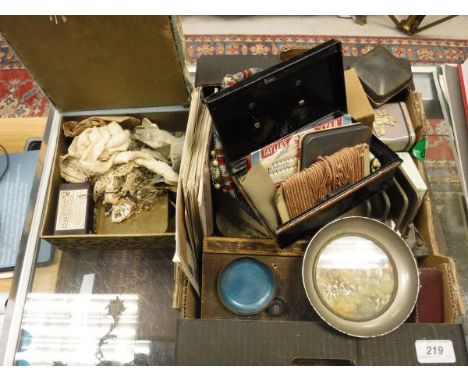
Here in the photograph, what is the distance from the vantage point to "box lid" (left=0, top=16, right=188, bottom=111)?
83cm

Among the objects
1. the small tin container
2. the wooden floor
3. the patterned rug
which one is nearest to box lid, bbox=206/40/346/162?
the small tin container

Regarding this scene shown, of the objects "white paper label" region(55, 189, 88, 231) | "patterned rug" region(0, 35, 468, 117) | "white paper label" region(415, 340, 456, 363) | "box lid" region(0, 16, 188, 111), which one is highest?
"patterned rug" region(0, 35, 468, 117)

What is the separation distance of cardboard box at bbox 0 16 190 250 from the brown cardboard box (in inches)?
17.7

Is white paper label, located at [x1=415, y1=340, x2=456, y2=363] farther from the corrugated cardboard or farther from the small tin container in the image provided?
the small tin container

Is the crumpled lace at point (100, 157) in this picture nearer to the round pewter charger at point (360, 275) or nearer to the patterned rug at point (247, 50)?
the round pewter charger at point (360, 275)

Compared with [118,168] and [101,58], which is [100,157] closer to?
[118,168]

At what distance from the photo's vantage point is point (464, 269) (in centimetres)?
114

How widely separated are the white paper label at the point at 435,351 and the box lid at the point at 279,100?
574 millimetres

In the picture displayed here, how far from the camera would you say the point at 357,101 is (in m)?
1.03

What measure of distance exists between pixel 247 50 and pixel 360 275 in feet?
5.34

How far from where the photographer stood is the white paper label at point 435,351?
743mm

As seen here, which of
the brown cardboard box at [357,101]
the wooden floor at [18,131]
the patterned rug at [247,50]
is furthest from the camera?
the patterned rug at [247,50]

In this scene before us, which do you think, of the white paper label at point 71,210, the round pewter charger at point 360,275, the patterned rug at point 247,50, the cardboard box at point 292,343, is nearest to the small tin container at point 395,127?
the round pewter charger at point 360,275

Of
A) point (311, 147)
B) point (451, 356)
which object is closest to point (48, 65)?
point (311, 147)
